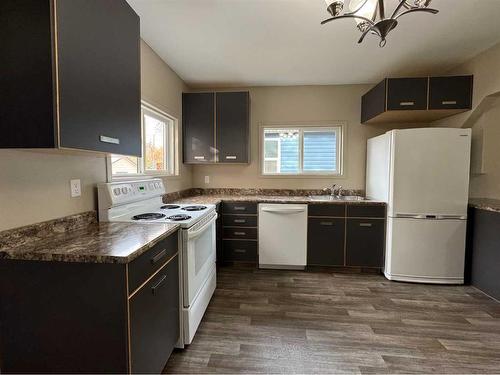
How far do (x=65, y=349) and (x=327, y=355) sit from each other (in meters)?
1.48

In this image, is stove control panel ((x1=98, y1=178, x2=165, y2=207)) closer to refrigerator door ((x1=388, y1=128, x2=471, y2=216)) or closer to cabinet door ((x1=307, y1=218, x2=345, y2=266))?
cabinet door ((x1=307, y1=218, x2=345, y2=266))

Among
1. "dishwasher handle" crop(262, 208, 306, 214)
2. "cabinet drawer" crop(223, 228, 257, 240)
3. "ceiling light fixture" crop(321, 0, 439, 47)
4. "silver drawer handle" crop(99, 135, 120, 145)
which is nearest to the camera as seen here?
"silver drawer handle" crop(99, 135, 120, 145)

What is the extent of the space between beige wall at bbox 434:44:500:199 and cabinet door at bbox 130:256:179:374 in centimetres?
323

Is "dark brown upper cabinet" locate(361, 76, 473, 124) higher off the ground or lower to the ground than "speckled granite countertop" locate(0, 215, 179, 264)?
higher

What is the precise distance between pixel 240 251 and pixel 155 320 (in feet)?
6.01

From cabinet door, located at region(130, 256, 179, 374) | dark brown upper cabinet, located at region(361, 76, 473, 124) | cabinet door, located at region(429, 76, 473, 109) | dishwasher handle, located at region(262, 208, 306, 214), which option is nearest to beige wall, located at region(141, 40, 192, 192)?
dishwasher handle, located at region(262, 208, 306, 214)

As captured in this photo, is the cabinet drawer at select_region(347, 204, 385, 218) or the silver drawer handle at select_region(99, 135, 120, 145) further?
the cabinet drawer at select_region(347, 204, 385, 218)

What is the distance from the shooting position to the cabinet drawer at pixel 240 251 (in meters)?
3.05

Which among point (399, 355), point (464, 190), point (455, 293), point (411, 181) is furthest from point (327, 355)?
point (464, 190)

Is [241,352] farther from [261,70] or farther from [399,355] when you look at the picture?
[261,70]

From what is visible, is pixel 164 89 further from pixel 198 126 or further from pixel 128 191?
pixel 128 191

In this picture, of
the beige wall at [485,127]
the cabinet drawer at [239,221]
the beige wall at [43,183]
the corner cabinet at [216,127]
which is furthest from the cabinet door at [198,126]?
the beige wall at [485,127]

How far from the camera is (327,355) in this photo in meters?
1.60

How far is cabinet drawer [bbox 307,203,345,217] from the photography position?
289 centimetres
